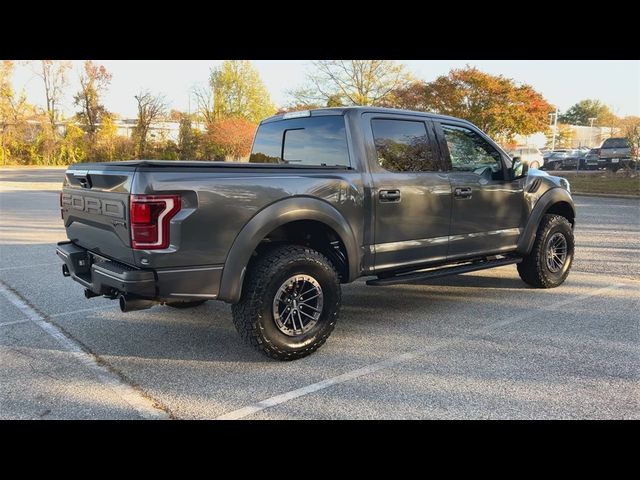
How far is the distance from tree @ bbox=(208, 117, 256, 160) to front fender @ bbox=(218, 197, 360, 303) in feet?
86.5

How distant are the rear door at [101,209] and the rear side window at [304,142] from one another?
6.03ft

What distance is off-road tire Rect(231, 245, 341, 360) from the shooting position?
3.82 metres

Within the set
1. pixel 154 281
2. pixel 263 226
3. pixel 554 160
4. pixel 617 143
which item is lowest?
pixel 154 281

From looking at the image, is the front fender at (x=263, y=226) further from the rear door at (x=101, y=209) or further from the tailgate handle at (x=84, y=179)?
the tailgate handle at (x=84, y=179)

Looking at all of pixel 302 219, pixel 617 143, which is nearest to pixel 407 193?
pixel 302 219

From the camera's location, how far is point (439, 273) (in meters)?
5.00

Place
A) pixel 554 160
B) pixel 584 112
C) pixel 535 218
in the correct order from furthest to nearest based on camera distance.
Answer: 1. pixel 584 112
2. pixel 554 160
3. pixel 535 218

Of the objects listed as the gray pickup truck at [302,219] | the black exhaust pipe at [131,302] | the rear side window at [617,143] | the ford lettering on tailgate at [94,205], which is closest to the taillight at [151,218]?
the gray pickup truck at [302,219]

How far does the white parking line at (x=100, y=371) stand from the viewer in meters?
3.22

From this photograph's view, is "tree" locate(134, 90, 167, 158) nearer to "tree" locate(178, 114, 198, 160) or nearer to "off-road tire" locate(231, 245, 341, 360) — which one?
"tree" locate(178, 114, 198, 160)

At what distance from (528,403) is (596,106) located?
9178 centimetres

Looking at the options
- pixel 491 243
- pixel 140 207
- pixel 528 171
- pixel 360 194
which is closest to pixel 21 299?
pixel 140 207

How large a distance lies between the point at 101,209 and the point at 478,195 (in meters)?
3.59

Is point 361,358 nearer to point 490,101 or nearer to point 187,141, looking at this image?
point 490,101
